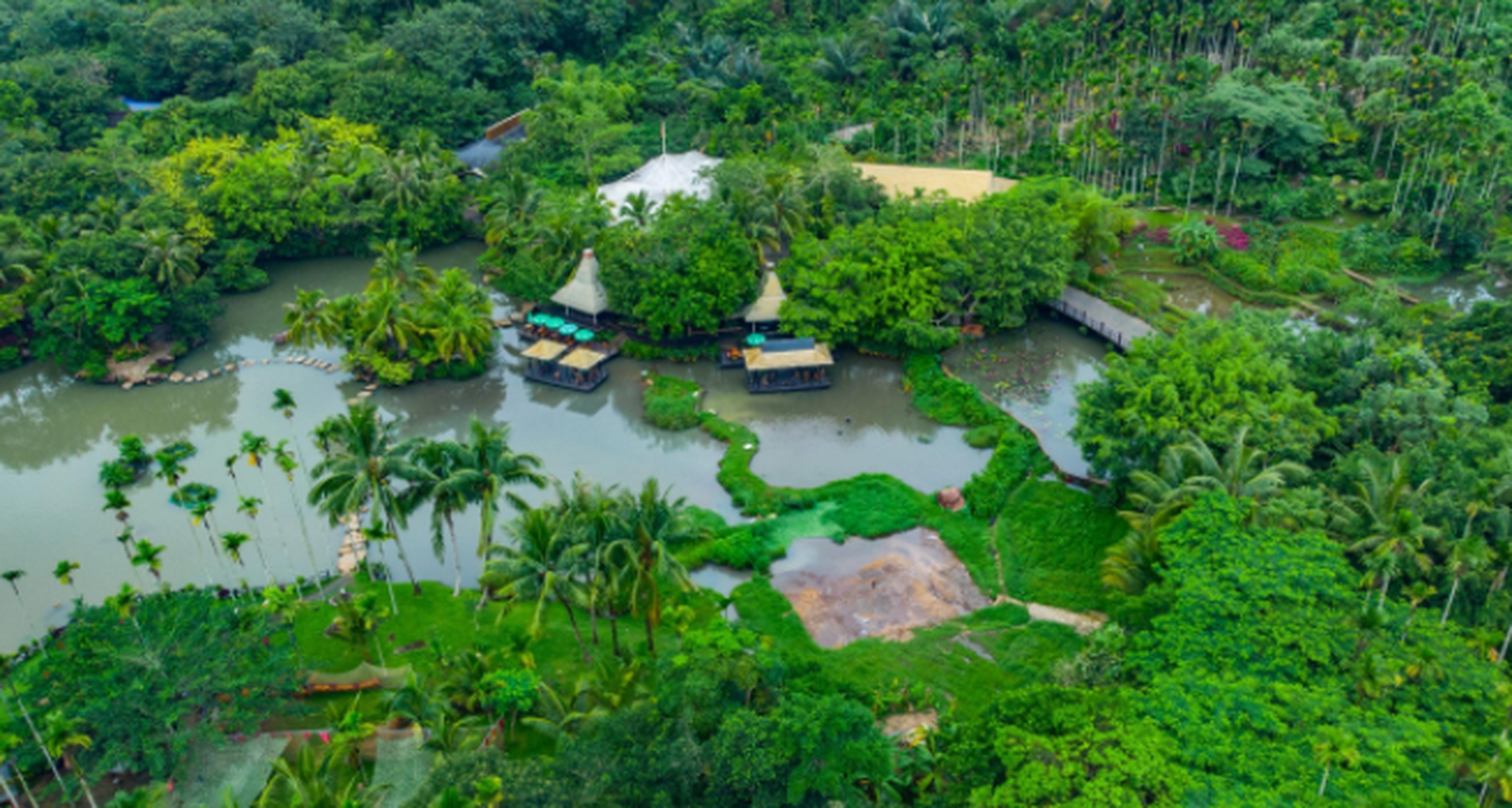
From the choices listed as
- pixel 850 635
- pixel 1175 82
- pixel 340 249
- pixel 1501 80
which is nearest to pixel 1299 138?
pixel 1175 82

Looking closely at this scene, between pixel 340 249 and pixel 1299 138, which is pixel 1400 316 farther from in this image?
pixel 340 249

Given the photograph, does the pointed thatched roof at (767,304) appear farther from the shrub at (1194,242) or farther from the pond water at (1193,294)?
the shrub at (1194,242)

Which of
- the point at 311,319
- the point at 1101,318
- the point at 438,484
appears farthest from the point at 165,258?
the point at 1101,318

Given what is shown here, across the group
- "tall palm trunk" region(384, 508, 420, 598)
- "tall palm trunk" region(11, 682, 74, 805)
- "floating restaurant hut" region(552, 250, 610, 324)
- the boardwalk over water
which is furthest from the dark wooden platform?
"tall palm trunk" region(11, 682, 74, 805)

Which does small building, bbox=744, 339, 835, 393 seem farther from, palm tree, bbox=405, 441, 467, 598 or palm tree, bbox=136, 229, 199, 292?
palm tree, bbox=136, 229, 199, 292

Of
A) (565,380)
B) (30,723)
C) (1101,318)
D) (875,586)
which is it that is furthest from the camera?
(1101,318)

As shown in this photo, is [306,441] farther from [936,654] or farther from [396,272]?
[936,654]
